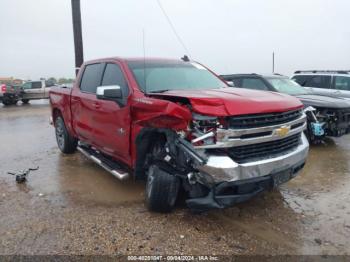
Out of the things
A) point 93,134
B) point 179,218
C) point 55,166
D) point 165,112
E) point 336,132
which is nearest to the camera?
point 165,112

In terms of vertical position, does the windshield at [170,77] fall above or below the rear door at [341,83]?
above

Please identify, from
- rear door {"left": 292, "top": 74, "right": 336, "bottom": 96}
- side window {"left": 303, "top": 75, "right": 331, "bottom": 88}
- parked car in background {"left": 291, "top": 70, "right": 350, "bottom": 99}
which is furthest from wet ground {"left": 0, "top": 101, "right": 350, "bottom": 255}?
side window {"left": 303, "top": 75, "right": 331, "bottom": 88}

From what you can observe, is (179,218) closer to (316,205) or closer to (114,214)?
(114,214)

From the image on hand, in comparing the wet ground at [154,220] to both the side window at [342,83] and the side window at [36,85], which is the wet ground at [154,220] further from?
the side window at [36,85]

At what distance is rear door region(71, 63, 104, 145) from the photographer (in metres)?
5.60

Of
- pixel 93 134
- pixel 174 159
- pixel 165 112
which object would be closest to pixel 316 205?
pixel 174 159

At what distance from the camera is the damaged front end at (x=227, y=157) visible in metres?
3.46

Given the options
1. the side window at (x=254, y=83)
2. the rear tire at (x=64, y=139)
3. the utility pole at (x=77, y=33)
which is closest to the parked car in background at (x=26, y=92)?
the utility pole at (x=77, y=33)

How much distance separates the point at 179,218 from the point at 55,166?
11.1 ft

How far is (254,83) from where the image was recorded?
8992 millimetres

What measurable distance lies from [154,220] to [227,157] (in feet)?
3.99

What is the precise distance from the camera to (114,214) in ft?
14.0

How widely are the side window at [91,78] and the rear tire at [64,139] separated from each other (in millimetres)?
1333

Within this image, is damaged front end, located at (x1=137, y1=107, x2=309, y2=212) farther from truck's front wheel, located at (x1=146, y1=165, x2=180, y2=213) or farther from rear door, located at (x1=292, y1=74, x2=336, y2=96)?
rear door, located at (x1=292, y1=74, x2=336, y2=96)
